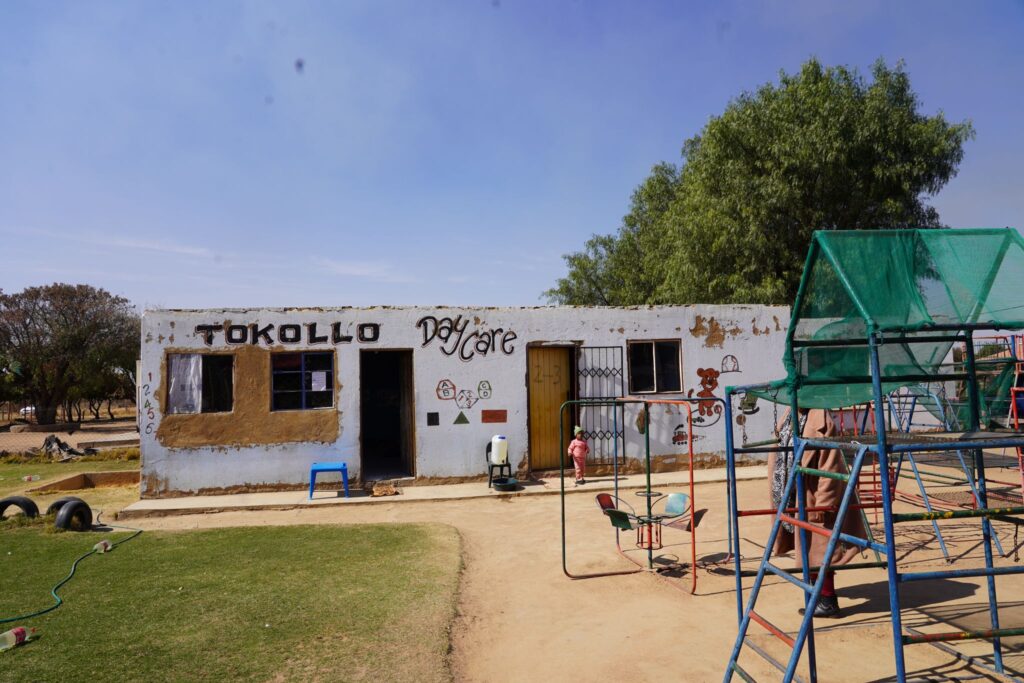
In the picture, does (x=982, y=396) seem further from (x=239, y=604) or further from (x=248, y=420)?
(x=248, y=420)

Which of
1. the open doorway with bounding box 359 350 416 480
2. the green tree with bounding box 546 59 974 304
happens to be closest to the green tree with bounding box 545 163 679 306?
the green tree with bounding box 546 59 974 304

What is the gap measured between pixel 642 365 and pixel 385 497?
229 inches

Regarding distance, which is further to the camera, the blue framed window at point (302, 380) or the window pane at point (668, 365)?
the window pane at point (668, 365)

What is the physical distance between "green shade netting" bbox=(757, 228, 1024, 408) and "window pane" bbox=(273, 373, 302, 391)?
991cm

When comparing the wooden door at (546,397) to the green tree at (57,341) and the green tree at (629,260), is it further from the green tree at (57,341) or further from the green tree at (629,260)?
the green tree at (57,341)

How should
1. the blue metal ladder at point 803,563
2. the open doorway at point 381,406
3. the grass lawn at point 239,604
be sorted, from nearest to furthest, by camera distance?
1. the blue metal ladder at point 803,563
2. the grass lawn at point 239,604
3. the open doorway at point 381,406

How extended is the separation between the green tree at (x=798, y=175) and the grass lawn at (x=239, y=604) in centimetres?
1584

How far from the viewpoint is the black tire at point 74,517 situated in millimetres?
9227

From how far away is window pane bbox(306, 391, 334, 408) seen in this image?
1244 cm

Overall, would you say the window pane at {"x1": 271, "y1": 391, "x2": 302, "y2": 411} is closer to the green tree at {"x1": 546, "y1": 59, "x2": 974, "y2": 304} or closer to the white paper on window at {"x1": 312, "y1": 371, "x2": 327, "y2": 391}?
the white paper on window at {"x1": 312, "y1": 371, "x2": 327, "y2": 391}

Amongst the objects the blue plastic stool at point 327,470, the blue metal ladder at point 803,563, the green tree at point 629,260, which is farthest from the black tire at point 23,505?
the green tree at point 629,260

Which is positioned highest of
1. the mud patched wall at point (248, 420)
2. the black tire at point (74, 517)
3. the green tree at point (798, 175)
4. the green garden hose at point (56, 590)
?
the green tree at point (798, 175)

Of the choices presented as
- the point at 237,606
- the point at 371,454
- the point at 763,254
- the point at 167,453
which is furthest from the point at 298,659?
the point at 763,254

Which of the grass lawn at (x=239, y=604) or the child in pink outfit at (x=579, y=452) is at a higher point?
the child in pink outfit at (x=579, y=452)
